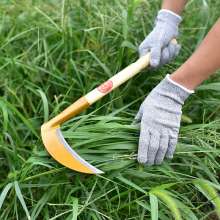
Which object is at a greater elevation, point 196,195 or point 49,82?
point 49,82

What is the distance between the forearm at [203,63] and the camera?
1.94 meters

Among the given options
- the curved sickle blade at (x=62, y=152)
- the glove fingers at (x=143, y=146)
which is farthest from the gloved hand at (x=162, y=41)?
the curved sickle blade at (x=62, y=152)

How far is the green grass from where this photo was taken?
1.99 meters

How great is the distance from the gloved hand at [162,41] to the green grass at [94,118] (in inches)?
3.8

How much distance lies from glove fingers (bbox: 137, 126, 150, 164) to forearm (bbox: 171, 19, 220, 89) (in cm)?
23

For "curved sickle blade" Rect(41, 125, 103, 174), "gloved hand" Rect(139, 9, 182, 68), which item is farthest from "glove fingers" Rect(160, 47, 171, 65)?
"curved sickle blade" Rect(41, 125, 103, 174)

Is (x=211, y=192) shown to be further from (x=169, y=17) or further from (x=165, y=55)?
(x=169, y=17)

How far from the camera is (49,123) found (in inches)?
81.4

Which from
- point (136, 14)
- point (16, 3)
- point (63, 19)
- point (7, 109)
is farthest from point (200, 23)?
point (7, 109)

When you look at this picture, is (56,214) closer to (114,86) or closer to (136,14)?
(114,86)

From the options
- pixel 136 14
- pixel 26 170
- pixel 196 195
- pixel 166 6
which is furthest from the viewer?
pixel 136 14

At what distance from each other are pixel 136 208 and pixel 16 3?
1268 mm

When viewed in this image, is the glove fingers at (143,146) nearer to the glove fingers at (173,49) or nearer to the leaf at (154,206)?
the leaf at (154,206)

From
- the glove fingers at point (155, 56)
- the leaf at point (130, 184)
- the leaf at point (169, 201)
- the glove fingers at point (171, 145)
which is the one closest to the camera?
the leaf at point (169, 201)
